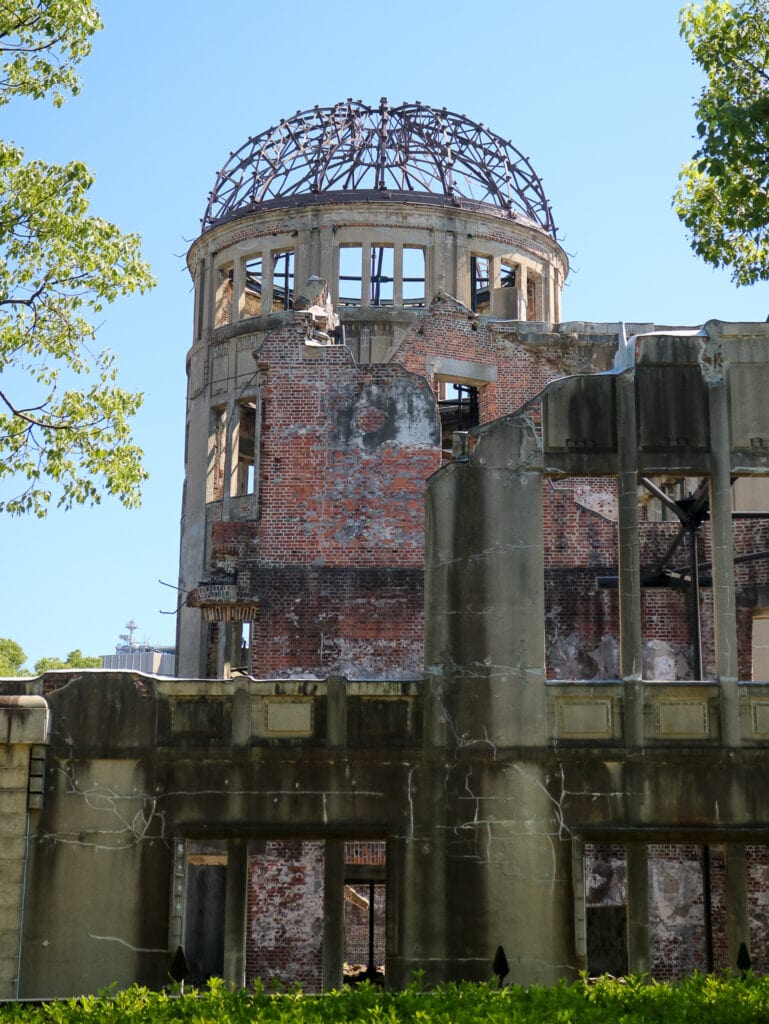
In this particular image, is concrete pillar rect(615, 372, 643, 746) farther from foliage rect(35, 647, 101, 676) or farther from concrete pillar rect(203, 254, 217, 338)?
foliage rect(35, 647, 101, 676)

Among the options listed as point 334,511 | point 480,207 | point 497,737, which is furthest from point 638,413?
point 480,207

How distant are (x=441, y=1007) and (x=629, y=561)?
6.76 m

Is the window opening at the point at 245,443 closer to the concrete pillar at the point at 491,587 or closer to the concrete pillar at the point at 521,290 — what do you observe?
the concrete pillar at the point at 521,290

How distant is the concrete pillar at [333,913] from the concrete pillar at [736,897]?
431cm

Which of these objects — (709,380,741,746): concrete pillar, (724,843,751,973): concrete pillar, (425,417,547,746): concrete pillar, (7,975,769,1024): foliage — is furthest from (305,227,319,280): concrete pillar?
(7,975,769,1024): foliage

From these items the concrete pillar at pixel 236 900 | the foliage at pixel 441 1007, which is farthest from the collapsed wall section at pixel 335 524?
the foliage at pixel 441 1007

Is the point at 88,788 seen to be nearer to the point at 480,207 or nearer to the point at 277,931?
the point at 277,931

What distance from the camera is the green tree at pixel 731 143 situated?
58.5 feet

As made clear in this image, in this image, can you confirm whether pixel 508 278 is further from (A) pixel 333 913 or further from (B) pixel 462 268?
(A) pixel 333 913

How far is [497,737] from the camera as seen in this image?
52.3ft

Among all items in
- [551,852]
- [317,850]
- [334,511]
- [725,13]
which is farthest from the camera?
[334,511]

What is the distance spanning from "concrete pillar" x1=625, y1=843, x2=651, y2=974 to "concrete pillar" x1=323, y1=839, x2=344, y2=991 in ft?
10.5

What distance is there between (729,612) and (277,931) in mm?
9752

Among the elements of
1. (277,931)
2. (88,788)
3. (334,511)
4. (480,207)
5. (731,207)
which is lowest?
(277,931)
